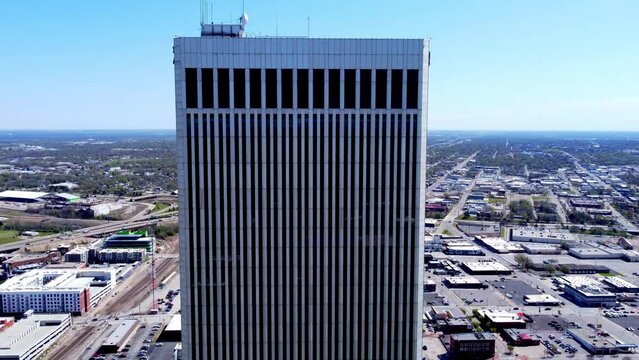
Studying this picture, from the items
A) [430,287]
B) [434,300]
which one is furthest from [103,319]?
[430,287]

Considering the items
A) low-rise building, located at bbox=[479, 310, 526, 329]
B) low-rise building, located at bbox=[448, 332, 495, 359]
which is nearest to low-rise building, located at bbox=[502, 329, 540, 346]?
low-rise building, located at bbox=[479, 310, 526, 329]

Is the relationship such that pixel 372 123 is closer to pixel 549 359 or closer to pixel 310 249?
pixel 310 249

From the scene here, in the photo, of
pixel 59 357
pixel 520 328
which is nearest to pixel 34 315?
pixel 59 357

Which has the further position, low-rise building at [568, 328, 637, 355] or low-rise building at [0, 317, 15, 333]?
low-rise building at [0, 317, 15, 333]

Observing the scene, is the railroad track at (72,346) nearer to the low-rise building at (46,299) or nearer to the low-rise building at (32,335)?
the low-rise building at (32,335)

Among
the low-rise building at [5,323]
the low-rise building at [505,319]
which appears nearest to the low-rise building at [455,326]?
the low-rise building at [505,319]

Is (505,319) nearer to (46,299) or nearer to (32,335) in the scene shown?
(32,335)

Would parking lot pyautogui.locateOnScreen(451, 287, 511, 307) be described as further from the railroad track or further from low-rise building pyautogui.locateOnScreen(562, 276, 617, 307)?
the railroad track
